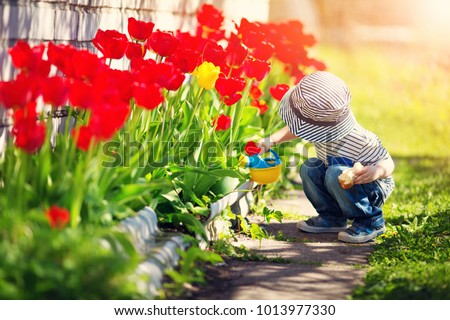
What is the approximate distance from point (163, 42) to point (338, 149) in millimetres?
1342

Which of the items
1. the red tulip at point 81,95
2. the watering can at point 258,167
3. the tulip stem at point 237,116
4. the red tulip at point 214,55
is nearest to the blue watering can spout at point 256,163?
the watering can at point 258,167

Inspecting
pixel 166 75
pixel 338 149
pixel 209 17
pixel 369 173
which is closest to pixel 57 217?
pixel 166 75

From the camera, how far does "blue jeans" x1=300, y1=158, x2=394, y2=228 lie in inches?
205

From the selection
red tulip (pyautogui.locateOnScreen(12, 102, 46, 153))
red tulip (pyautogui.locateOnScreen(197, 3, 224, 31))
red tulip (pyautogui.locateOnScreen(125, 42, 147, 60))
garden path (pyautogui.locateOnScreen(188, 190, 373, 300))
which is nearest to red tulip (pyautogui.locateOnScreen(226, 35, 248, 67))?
red tulip (pyautogui.locateOnScreen(197, 3, 224, 31))

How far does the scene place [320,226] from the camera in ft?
18.0

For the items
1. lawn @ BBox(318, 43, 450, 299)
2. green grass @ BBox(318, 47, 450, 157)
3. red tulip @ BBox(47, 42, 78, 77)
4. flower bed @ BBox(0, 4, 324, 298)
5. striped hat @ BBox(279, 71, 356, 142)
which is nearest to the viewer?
flower bed @ BBox(0, 4, 324, 298)

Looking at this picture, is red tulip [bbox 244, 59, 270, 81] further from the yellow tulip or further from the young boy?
the yellow tulip

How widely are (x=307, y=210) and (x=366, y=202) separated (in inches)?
39.3

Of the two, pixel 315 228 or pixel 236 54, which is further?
pixel 236 54

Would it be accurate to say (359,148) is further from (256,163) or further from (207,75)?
(207,75)

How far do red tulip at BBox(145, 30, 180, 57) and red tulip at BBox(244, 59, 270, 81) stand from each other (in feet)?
2.69

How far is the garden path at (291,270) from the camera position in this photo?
4113 millimetres

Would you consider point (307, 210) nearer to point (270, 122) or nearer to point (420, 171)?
point (270, 122)

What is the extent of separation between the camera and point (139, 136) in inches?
185
